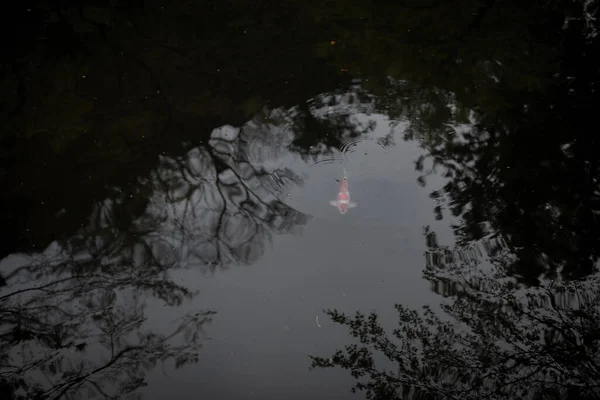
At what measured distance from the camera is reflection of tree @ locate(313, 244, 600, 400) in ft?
8.74

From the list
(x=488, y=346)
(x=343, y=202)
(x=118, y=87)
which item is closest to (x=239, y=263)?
(x=343, y=202)

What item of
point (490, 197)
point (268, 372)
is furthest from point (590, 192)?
point (268, 372)

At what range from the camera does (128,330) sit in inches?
115

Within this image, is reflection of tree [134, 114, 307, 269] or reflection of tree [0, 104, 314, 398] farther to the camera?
reflection of tree [134, 114, 307, 269]

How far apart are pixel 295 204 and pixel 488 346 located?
5.34ft

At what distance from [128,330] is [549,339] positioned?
8.32 ft

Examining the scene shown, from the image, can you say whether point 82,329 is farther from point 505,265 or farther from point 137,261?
point 505,265

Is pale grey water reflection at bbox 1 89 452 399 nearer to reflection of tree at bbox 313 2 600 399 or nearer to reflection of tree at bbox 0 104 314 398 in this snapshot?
reflection of tree at bbox 0 104 314 398

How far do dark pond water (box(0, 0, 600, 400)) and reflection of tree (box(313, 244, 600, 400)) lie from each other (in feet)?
0.04

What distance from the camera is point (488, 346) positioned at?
112 inches

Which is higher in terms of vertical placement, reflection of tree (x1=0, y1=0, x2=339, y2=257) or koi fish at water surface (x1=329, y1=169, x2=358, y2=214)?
reflection of tree (x1=0, y1=0, x2=339, y2=257)

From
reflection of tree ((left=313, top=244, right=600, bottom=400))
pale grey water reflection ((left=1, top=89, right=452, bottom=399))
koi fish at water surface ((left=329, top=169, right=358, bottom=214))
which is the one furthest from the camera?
koi fish at water surface ((left=329, top=169, right=358, bottom=214))

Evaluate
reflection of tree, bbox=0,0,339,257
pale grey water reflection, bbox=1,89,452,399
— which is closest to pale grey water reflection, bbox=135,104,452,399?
pale grey water reflection, bbox=1,89,452,399

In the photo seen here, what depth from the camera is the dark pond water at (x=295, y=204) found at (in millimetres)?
2795
